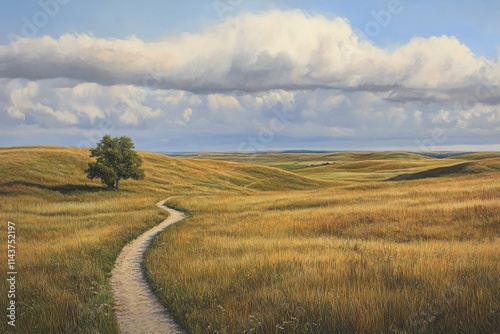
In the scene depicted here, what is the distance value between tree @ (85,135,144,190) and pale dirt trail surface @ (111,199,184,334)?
40.4 m

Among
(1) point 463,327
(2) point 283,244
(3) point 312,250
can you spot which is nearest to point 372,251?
(3) point 312,250

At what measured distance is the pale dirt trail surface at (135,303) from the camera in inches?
291

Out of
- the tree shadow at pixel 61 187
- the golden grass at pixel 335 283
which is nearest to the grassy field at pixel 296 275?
the golden grass at pixel 335 283

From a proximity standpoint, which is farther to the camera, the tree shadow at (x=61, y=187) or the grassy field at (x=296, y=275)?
the tree shadow at (x=61, y=187)

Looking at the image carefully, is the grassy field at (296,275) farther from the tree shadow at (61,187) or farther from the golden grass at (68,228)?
the tree shadow at (61,187)

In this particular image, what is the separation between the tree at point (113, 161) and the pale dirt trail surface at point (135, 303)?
40.4 m

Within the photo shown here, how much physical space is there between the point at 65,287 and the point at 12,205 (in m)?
35.9

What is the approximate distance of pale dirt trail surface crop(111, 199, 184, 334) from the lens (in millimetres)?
7383

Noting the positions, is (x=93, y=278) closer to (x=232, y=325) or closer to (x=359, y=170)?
(x=232, y=325)

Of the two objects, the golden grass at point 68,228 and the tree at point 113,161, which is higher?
the tree at point 113,161

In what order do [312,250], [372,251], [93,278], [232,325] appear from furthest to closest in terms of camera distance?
[312,250]
[372,251]
[93,278]
[232,325]

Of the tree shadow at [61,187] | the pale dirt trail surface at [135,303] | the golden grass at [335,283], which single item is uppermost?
the golden grass at [335,283]


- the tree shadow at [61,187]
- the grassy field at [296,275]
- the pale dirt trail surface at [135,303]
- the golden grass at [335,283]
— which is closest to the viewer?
the golden grass at [335,283]

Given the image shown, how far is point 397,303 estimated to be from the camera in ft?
22.0
